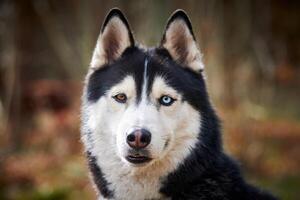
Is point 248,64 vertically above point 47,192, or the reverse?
point 248,64

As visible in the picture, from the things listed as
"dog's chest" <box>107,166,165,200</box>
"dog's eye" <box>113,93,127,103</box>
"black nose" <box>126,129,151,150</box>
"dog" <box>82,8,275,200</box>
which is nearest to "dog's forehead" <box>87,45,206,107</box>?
"dog" <box>82,8,275,200</box>

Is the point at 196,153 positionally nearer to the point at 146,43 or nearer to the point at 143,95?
the point at 143,95

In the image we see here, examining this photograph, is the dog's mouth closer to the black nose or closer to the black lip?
the black lip

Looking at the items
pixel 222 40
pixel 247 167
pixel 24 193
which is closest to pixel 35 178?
pixel 24 193

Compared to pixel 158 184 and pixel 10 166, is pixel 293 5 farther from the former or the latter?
pixel 158 184

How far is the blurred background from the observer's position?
12.8 meters

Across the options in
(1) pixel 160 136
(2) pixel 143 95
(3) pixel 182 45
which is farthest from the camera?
(3) pixel 182 45

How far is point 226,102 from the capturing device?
15.5 meters

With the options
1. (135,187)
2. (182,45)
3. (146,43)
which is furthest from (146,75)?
(146,43)

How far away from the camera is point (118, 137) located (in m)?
4.87

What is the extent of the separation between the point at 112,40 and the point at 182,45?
0.54m

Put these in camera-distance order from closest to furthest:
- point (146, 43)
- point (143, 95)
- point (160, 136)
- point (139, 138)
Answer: point (139, 138) → point (160, 136) → point (143, 95) → point (146, 43)

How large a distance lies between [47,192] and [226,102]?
5933 mm

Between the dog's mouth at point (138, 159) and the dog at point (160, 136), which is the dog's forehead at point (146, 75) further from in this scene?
the dog's mouth at point (138, 159)
